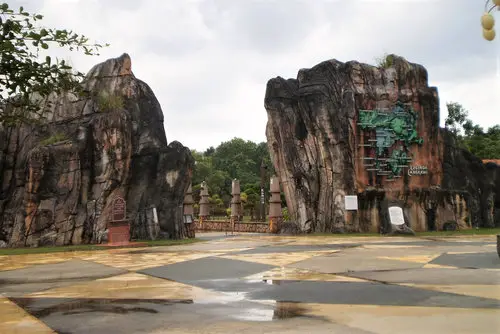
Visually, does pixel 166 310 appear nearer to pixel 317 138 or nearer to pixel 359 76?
pixel 317 138

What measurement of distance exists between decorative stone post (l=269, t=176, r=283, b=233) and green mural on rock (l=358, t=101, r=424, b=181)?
623 cm

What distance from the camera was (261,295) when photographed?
8.02 meters

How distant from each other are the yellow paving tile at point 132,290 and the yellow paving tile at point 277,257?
3.98m

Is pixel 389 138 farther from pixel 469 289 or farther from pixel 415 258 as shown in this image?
pixel 469 289

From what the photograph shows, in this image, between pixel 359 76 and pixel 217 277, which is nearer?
pixel 217 277

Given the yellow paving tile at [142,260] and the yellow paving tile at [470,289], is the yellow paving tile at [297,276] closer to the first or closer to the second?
the yellow paving tile at [470,289]

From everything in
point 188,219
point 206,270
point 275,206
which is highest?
point 275,206

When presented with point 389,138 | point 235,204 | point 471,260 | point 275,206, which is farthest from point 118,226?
point 389,138

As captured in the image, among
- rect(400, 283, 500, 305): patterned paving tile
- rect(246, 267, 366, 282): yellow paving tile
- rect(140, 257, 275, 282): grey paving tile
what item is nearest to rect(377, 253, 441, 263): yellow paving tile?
rect(246, 267, 366, 282): yellow paving tile

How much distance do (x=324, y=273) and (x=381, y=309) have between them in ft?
12.9

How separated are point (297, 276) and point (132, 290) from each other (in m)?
3.56

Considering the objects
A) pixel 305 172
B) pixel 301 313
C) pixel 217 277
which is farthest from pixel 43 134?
pixel 301 313

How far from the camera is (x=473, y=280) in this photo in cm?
885

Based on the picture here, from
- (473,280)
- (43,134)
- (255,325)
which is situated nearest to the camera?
(255,325)
